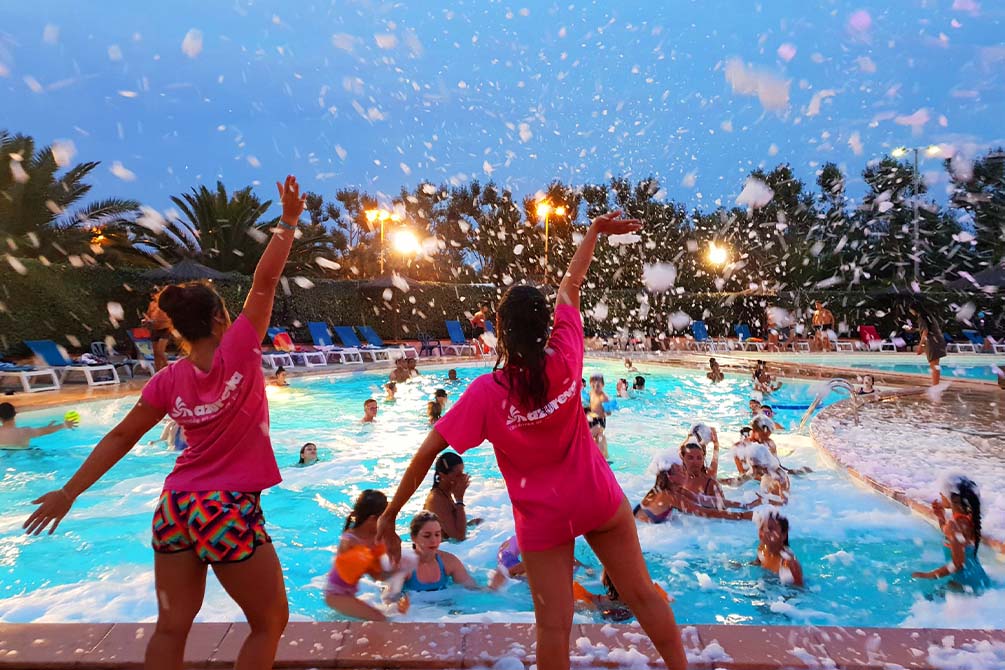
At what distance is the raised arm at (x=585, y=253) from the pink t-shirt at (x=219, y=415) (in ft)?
3.34

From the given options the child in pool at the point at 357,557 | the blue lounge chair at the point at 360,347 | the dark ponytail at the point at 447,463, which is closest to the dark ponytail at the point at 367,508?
the child in pool at the point at 357,557

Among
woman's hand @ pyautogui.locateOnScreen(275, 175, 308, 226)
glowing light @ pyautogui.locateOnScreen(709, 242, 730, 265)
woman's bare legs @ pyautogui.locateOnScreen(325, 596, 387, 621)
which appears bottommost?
woman's bare legs @ pyautogui.locateOnScreen(325, 596, 387, 621)

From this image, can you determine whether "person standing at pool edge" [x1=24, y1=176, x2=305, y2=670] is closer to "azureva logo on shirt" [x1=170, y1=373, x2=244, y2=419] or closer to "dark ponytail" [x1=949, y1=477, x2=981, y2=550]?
"azureva logo on shirt" [x1=170, y1=373, x2=244, y2=419]

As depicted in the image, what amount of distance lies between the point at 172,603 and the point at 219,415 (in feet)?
1.80

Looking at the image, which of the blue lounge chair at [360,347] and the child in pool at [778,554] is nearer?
the child in pool at [778,554]

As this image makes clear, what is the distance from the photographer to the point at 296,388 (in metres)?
14.0

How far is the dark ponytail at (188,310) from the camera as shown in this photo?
209 centimetres

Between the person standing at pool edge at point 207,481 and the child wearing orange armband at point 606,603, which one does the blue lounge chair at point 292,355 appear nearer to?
the child wearing orange armband at point 606,603

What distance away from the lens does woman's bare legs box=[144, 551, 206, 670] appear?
2.01 meters

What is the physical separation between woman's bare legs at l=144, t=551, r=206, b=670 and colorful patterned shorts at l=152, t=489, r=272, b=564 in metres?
0.03

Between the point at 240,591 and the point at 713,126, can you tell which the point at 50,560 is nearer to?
the point at 240,591

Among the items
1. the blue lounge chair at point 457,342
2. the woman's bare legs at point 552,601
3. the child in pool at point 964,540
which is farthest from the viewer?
A: the blue lounge chair at point 457,342

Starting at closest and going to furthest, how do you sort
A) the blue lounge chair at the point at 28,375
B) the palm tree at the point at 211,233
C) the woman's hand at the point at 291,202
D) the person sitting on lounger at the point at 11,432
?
the woman's hand at the point at 291,202
the person sitting on lounger at the point at 11,432
the blue lounge chair at the point at 28,375
the palm tree at the point at 211,233

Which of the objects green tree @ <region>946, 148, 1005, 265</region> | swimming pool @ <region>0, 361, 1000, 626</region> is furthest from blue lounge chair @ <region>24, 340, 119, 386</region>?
green tree @ <region>946, 148, 1005, 265</region>
